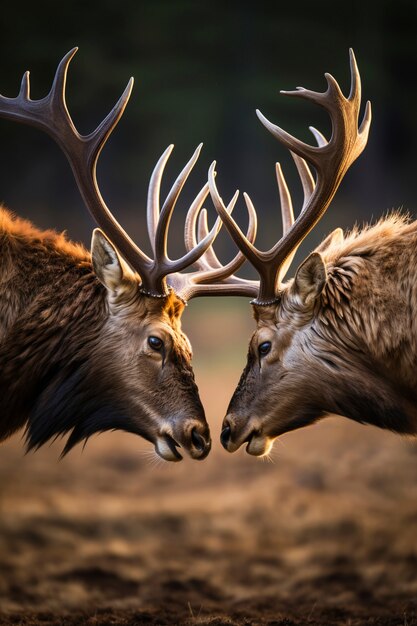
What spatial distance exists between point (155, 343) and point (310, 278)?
2.46 ft

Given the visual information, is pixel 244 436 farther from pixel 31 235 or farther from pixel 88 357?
pixel 31 235

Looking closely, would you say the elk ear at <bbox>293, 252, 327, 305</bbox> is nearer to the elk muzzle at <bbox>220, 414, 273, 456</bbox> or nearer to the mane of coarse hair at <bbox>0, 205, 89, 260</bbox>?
the elk muzzle at <bbox>220, 414, 273, 456</bbox>

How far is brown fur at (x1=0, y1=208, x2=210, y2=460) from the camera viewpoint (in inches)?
161

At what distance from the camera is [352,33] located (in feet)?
32.5

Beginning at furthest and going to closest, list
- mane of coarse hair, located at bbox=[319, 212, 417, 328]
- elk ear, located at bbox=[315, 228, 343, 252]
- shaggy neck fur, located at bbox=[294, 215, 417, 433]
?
elk ear, located at bbox=[315, 228, 343, 252]
mane of coarse hair, located at bbox=[319, 212, 417, 328]
shaggy neck fur, located at bbox=[294, 215, 417, 433]

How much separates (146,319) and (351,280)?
0.93m

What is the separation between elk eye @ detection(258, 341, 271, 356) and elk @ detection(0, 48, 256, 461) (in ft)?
1.07

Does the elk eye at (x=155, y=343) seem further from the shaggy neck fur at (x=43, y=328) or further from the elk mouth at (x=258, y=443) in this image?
the elk mouth at (x=258, y=443)

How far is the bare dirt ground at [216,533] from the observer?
5.66 metres

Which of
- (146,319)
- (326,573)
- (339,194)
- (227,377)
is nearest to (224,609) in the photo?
(326,573)

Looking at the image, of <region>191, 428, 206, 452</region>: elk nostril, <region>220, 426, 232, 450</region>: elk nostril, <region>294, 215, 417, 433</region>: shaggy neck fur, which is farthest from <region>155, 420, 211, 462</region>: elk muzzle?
<region>294, 215, 417, 433</region>: shaggy neck fur

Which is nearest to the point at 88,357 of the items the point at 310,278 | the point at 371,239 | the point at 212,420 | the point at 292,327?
the point at 292,327

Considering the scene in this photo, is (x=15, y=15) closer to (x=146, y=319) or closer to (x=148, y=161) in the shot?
(x=148, y=161)

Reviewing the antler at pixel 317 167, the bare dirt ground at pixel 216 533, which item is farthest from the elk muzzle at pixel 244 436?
the antler at pixel 317 167
